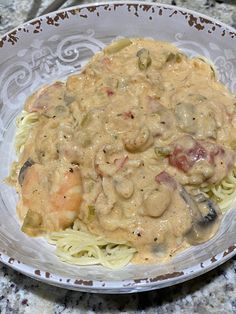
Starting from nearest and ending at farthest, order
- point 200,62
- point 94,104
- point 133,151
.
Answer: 1. point 133,151
2. point 94,104
3. point 200,62

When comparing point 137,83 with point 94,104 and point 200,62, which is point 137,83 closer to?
point 94,104

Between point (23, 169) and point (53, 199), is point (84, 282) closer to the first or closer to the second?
point (53, 199)

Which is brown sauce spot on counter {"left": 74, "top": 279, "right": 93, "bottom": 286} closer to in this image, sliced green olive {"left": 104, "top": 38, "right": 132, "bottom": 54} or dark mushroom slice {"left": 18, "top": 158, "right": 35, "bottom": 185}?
dark mushroom slice {"left": 18, "top": 158, "right": 35, "bottom": 185}

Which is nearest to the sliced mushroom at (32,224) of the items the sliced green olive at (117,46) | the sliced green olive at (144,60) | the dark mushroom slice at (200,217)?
the dark mushroom slice at (200,217)

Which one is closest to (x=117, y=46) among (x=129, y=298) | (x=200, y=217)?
(x=200, y=217)

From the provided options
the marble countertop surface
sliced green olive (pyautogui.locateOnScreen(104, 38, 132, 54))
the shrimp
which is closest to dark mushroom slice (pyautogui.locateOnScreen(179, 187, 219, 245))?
the marble countertop surface

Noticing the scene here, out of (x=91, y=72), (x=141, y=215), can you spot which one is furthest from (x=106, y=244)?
(x=91, y=72)

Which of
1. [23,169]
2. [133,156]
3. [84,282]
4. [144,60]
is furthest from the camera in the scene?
[144,60]
